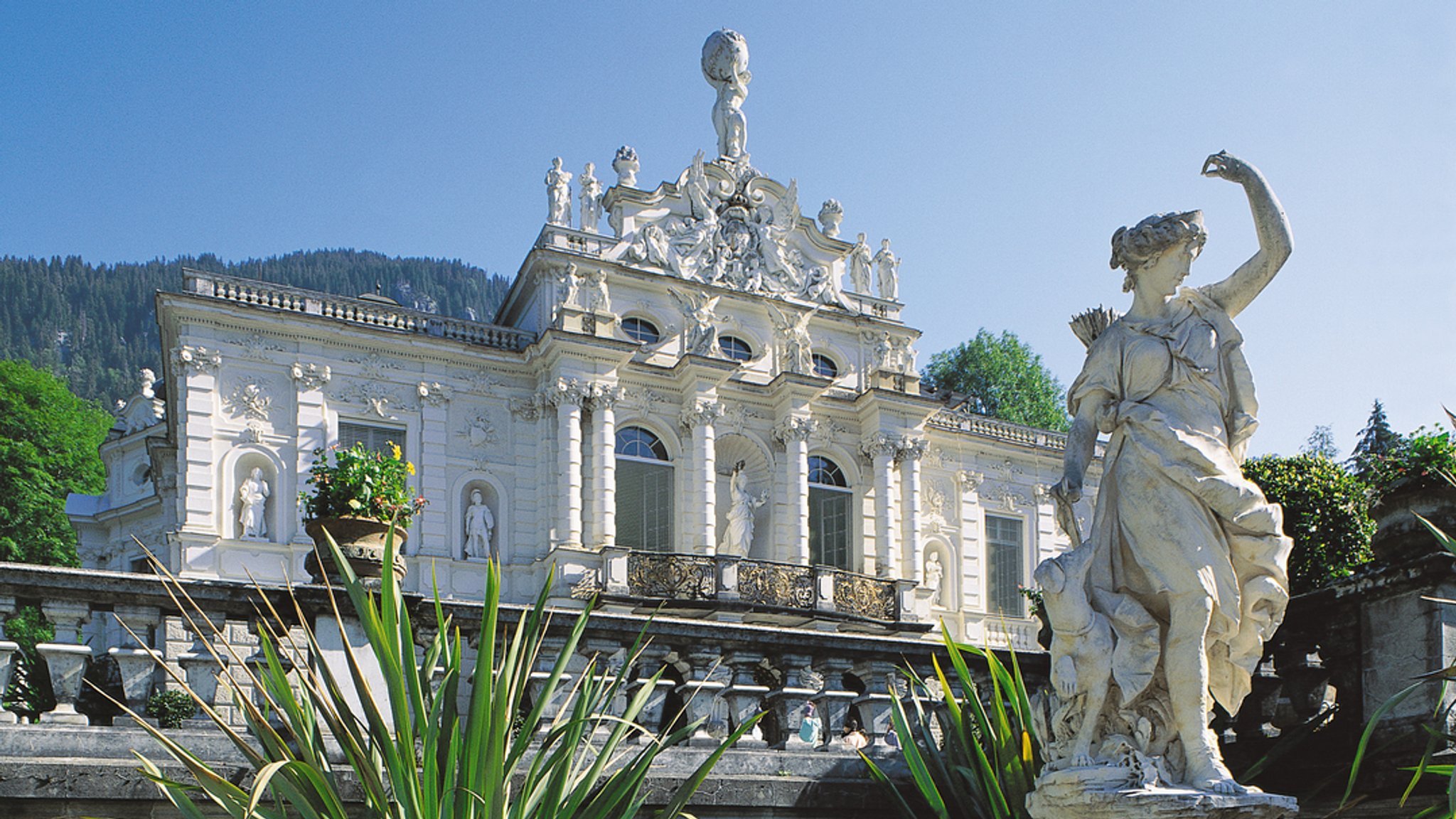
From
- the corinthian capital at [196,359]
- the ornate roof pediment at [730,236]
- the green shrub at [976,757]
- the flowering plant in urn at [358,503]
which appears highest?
the ornate roof pediment at [730,236]

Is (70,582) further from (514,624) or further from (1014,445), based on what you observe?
(1014,445)

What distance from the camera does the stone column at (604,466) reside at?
22781 millimetres

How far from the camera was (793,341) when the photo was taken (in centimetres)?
2538

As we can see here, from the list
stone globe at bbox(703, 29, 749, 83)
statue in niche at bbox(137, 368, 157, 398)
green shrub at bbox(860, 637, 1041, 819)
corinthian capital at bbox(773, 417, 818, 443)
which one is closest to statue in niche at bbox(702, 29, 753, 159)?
stone globe at bbox(703, 29, 749, 83)

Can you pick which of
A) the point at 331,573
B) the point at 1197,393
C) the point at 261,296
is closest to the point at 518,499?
the point at 261,296

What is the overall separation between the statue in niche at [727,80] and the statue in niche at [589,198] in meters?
3.31

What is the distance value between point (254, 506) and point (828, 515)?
1002 centimetres

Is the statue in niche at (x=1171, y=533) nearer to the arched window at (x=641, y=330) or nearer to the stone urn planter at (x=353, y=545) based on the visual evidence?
the stone urn planter at (x=353, y=545)

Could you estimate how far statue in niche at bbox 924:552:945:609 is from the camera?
26.4 m

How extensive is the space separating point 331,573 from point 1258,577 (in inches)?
198

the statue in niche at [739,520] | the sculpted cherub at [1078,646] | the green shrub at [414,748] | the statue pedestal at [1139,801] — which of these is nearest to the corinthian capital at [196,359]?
the statue in niche at [739,520]

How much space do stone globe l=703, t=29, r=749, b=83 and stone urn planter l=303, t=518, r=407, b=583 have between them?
20.4 m

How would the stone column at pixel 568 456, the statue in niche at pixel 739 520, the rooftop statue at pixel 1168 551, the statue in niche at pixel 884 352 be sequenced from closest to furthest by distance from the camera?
the rooftop statue at pixel 1168 551, the stone column at pixel 568 456, the statue in niche at pixel 739 520, the statue in niche at pixel 884 352

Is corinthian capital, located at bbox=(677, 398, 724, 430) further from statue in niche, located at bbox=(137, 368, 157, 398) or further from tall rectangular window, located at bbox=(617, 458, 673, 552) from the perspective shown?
statue in niche, located at bbox=(137, 368, 157, 398)
